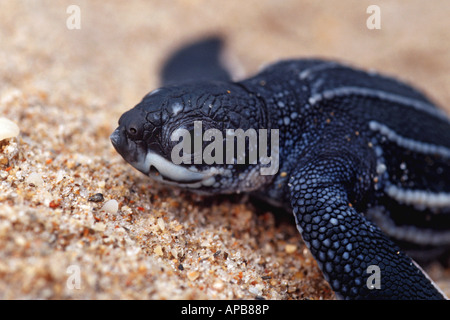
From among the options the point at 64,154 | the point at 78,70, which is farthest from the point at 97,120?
the point at 78,70

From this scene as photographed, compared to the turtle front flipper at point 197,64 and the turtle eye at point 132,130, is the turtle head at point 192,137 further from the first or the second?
the turtle front flipper at point 197,64

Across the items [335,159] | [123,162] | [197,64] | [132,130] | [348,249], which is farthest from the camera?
[197,64]

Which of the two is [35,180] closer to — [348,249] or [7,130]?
[7,130]

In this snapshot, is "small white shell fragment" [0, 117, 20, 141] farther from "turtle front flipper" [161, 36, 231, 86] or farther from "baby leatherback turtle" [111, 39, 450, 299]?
"turtle front flipper" [161, 36, 231, 86]

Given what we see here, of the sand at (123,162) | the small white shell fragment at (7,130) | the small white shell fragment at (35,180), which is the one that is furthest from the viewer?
the small white shell fragment at (7,130)

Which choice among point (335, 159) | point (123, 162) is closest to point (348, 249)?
point (335, 159)

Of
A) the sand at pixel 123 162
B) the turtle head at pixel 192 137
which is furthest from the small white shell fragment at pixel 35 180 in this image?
the turtle head at pixel 192 137
